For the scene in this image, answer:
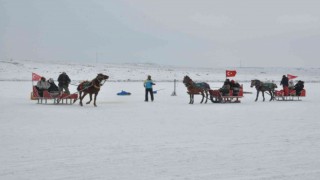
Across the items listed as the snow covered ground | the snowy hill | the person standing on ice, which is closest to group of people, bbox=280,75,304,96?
the snow covered ground

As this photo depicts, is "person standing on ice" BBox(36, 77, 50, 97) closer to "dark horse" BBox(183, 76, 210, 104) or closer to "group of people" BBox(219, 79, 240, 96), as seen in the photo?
"dark horse" BBox(183, 76, 210, 104)

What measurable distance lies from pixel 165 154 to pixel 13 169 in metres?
2.60

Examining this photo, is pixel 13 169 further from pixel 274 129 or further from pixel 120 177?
pixel 274 129

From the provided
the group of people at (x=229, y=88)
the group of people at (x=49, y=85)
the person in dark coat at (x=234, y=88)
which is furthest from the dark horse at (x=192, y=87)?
the group of people at (x=49, y=85)

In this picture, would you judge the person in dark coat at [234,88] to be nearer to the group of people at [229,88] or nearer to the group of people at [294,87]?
the group of people at [229,88]

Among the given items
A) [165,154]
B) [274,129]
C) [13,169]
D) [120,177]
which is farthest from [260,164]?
[274,129]

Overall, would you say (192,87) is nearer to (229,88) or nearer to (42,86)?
(229,88)

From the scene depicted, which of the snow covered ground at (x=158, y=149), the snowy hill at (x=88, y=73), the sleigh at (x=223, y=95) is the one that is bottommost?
the snow covered ground at (x=158, y=149)

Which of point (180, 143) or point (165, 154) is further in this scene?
point (180, 143)

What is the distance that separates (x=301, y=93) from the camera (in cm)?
2684

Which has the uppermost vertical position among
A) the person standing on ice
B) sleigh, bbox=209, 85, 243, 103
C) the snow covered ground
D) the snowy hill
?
the snowy hill

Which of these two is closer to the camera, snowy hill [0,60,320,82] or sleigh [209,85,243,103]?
sleigh [209,85,243,103]

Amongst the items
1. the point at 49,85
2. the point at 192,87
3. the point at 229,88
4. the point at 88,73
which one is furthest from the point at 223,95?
the point at 88,73

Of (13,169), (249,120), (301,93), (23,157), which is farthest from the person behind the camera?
(301,93)
